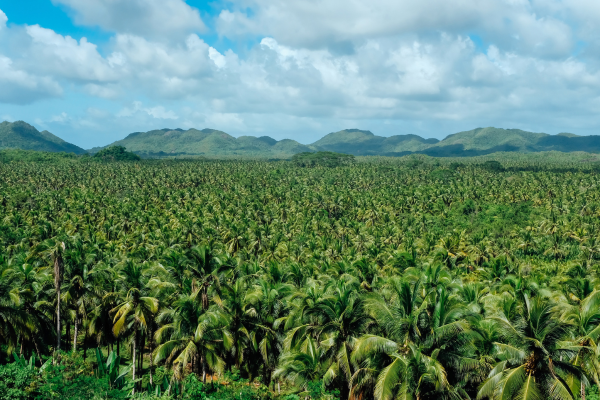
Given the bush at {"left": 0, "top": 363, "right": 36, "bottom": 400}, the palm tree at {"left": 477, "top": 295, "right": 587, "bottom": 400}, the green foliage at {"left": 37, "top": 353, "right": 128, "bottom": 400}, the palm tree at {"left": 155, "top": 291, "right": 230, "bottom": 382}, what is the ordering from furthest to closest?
the palm tree at {"left": 155, "top": 291, "right": 230, "bottom": 382}, the green foliage at {"left": 37, "top": 353, "right": 128, "bottom": 400}, the bush at {"left": 0, "top": 363, "right": 36, "bottom": 400}, the palm tree at {"left": 477, "top": 295, "right": 587, "bottom": 400}

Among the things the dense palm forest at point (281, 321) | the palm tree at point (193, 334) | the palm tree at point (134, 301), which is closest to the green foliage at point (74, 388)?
the dense palm forest at point (281, 321)

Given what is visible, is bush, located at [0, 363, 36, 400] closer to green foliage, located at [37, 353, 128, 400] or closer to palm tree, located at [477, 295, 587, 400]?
green foliage, located at [37, 353, 128, 400]

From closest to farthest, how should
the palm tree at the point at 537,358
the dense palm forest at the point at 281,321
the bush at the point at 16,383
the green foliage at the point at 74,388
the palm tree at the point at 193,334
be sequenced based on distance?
the palm tree at the point at 537,358, the dense palm forest at the point at 281,321, the bush at the point at 16,383, the green foliage at the point at 74,388, the palm tree at the point at 193,334

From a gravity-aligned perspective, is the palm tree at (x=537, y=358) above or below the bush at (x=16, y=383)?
above

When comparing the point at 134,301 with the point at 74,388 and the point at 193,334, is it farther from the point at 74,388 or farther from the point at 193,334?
the point at 74,388

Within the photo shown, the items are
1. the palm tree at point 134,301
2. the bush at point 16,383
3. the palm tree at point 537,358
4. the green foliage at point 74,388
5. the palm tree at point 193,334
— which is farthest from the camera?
the palm tree at point 134,301

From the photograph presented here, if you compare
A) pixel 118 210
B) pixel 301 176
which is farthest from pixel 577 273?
pixel 301 176

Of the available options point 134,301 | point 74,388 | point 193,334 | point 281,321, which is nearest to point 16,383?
point 74,388

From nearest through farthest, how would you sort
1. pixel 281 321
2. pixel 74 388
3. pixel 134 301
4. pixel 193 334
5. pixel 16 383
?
pixel 16 383 < pixel 74 388 < pixel 193 334 < pixel 134 301 < pixel 281 321

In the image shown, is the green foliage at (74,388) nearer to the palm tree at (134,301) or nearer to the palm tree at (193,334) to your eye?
the palm tree at (193,334)

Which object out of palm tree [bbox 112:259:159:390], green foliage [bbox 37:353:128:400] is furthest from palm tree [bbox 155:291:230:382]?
green foliage [bbox 37:353:128:400]

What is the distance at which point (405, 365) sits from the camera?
65.4ft

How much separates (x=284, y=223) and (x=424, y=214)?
111 feet

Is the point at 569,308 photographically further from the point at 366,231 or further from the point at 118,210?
the point at 118,210
